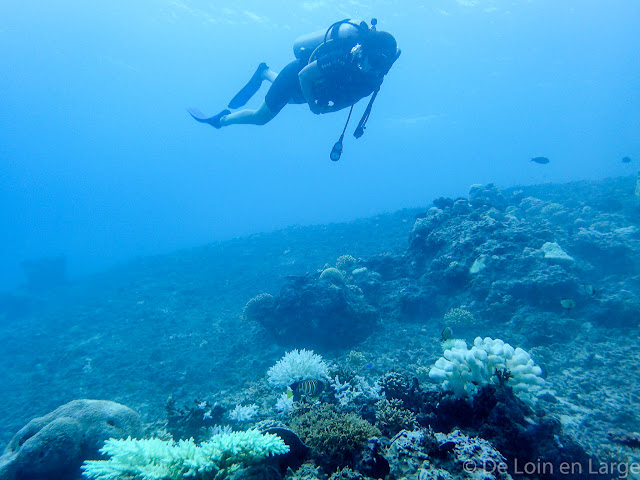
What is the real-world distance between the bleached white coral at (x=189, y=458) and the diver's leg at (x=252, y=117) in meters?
8.41

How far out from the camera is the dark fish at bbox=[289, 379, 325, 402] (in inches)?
194

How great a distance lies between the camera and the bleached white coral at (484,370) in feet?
13.3

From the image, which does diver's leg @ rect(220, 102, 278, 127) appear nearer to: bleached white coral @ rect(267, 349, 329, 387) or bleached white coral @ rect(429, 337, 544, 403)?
bleached white coral @ rect(267, 349, 329, 387)

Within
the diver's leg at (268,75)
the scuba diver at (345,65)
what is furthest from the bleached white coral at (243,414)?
the diver's leg at (268,75)

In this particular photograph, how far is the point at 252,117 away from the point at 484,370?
8854 millimetres

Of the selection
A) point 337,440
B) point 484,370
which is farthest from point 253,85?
point 337,440

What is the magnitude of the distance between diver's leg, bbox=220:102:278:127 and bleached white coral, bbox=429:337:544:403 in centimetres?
796

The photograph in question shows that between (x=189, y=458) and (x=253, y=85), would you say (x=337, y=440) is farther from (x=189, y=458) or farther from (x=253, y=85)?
(x=253, y=85)

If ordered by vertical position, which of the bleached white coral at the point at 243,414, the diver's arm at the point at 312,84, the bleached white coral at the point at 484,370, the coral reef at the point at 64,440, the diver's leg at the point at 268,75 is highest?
the diver's leg at the point at 268,75

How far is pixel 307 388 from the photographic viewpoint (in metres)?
4.93

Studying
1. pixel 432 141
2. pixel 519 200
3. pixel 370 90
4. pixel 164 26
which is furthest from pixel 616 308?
pixel 432 141

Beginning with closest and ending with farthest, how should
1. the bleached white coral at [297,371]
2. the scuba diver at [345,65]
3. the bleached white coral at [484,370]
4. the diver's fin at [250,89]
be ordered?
1. the bleached white coral at [484,370]
2. the bleached white coral at [297,371]
3. the scuba diver at [345,65]
4. the diver's fin at [250,89]

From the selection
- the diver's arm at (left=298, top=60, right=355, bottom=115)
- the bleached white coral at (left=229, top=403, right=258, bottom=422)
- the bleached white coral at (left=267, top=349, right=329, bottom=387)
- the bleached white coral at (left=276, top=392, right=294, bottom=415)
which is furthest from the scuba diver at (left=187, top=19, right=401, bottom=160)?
the bleached white coral at (left=229, top=403, right=258, bottom=422)

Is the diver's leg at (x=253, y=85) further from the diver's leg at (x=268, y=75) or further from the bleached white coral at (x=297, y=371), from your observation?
the bleached white coral at (x=297, y=371)
